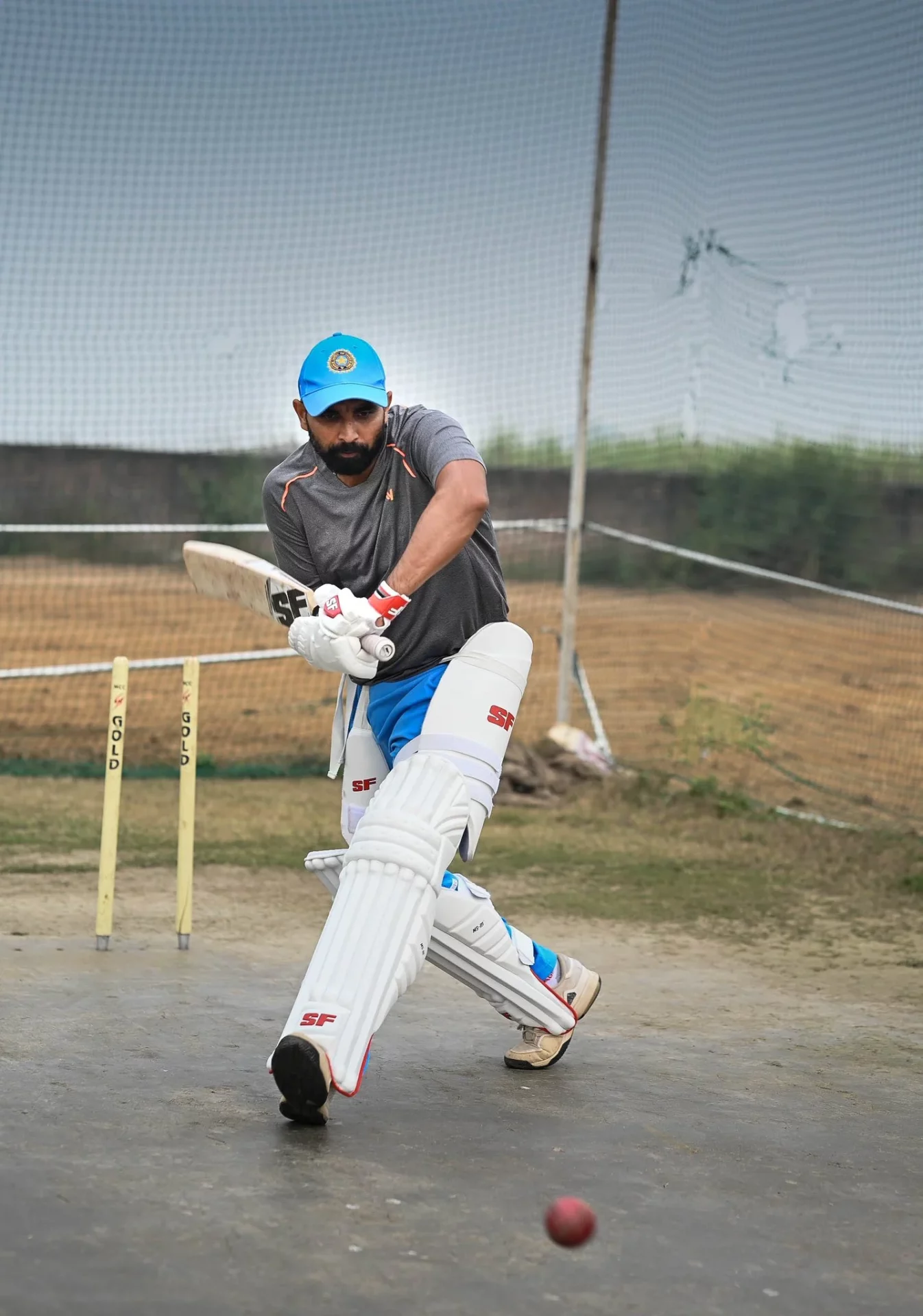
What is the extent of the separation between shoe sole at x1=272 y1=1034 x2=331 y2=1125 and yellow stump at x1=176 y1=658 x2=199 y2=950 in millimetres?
1612

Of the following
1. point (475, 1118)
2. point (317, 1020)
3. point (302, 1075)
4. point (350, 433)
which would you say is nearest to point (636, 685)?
point (350, 433)

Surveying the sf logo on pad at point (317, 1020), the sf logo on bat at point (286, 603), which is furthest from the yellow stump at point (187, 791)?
the sf logo on pad at point (317, 1020)

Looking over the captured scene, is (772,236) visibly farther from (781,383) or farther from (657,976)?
(657,976)

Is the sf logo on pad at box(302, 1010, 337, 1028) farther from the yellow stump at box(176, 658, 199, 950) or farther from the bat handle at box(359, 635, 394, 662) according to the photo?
the yellow stump at box(176, 658, 199, 950)

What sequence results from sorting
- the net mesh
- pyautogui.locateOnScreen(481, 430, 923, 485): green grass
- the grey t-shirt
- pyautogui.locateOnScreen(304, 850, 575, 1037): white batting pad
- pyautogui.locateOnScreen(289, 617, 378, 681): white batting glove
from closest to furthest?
pyautogui.locateOnScreen(289, 617, 378, 681): white batting glove → pyautogui.locateOnScreen(304, 850, 575, 1037): white batting pad → the grey t-shirt → the net mesh → pyautogui.locateOnScreen(481, 430, 923, 485): green grass

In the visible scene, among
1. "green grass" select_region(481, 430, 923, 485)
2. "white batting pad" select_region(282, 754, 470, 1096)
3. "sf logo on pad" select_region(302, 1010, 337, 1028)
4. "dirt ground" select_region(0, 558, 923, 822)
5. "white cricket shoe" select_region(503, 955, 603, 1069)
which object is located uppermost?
"green grass" select_region(481, 430, 923, 485)

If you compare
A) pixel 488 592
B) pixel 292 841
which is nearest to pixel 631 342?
pixel 292 841

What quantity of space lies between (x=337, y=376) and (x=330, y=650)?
0.67 meters

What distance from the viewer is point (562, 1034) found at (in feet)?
12.5

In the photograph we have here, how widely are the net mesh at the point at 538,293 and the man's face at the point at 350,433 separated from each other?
18.3ft

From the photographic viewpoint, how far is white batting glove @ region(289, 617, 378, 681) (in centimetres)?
343

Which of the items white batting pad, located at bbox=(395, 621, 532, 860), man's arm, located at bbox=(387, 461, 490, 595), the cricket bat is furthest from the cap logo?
white batting pad, located at bbox=(395, 621, 532, 860)

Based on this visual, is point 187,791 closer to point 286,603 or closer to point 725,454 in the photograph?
point 286,603

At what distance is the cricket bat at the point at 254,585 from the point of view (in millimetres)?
3637
